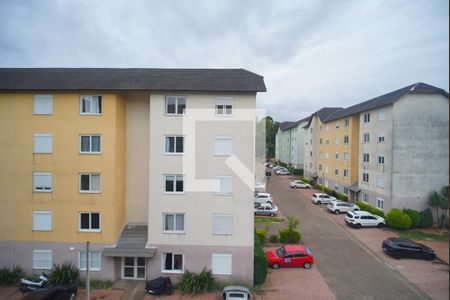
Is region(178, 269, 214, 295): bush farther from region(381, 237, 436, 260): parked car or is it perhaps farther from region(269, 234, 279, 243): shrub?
region(381, 237, 436, 260): parked car

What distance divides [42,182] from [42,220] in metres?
2.38

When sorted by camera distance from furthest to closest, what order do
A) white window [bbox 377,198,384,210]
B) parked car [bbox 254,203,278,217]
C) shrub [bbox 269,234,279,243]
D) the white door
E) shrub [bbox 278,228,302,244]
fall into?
parked car [bbox 254,203,278,217] → white window [bbox 377,198,384,210] → shrub [bbox 269,234,279,243] → shrub [bbox 278,228,302,244] → the white door

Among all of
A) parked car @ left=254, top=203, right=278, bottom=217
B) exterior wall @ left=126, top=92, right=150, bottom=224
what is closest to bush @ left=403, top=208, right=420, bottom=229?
parked car @ left=254, top=203, right=278, bottom=217

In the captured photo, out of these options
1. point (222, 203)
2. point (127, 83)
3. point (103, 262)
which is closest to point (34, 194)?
point (103, 262)

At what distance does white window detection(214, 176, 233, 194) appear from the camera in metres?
15.6

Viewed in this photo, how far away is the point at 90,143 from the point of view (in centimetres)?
1574

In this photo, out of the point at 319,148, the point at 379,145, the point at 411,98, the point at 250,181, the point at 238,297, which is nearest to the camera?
the point at 238,297

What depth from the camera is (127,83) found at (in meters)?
15.5

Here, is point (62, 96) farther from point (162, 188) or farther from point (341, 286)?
point (341, 286)

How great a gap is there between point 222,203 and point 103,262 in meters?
8.18

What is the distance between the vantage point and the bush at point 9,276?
50.9 ft

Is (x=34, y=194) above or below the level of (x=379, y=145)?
below

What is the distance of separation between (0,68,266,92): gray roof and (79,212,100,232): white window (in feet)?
25.2

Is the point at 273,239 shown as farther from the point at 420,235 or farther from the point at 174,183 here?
the point at 420,235
